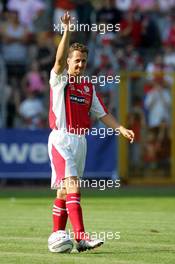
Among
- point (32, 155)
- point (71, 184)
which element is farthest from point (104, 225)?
point (32, 155)

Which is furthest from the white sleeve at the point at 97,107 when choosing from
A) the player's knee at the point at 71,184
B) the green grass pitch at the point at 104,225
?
the green grass pitch at the point at 104,225

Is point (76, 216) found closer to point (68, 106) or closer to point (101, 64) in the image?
point (68, 106)

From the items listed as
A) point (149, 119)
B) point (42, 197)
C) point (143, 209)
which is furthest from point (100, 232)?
point (149, 119)

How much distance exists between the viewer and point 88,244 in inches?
412

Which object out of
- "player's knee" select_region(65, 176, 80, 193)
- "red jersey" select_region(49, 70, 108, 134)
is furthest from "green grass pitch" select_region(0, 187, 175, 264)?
"red jersey" select_region(49, 70, 108, 134)

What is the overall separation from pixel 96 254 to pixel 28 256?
775 millimetres

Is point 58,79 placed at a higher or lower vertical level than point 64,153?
higher

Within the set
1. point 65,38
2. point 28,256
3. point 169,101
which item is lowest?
point 28,256

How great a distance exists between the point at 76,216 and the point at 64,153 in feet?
2.32

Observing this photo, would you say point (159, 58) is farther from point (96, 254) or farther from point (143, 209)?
point (96, 254)

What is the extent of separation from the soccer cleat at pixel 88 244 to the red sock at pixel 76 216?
6cm

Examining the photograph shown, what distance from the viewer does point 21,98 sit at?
25141 millimetres

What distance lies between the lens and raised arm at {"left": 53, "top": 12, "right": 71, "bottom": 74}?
1004cm

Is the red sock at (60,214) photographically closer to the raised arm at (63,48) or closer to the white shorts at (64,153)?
the white shorts at (64,153)
